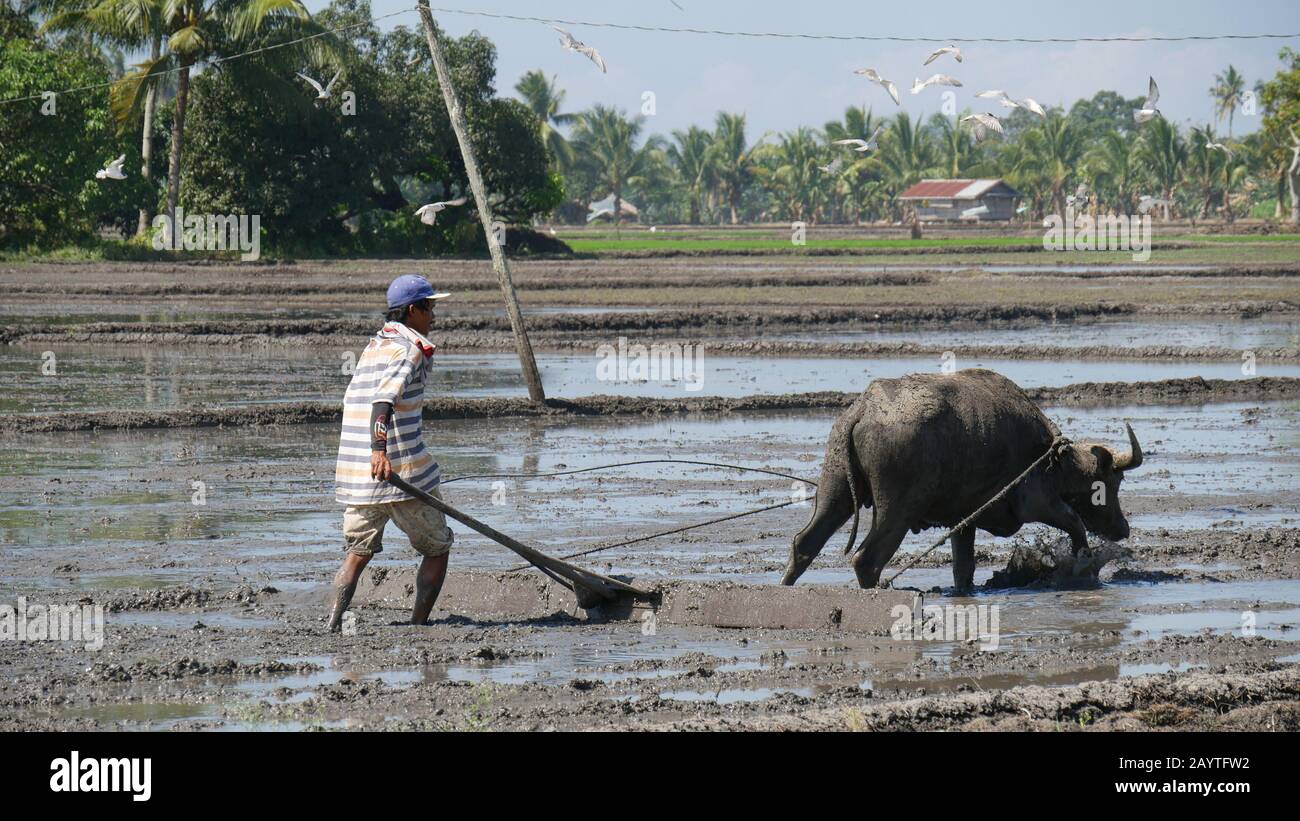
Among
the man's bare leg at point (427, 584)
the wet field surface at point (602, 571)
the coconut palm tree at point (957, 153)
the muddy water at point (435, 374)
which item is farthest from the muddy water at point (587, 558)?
the coconut palm tree at point (957, 153)

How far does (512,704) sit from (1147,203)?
42.6m

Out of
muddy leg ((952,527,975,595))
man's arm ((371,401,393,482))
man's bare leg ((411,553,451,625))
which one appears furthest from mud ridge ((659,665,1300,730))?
muddy leg ((952,527,975,595))

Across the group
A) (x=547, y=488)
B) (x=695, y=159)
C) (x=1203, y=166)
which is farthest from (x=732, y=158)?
(x=547, y=488)

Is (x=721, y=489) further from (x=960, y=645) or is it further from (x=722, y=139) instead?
(x=722, y=139)

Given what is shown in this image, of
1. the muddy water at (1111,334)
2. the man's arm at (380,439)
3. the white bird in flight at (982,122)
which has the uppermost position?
the white bird in flight at (982,122)

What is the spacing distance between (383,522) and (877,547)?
2.83 m

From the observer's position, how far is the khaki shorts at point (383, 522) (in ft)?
26.3

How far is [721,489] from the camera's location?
43.2 ft

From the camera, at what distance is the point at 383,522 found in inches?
320

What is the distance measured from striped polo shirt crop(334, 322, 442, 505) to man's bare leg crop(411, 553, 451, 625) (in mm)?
486

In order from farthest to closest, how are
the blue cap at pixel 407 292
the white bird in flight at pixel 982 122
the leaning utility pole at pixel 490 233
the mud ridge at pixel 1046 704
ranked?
1. the white bird in flight at pixel 982 122
2. the leaning utility pole at pixel 490 233
3. the blue cap at pixel 407 292
4. the mud ridge at pixel 1046 704

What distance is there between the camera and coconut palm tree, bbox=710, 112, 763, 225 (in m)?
109

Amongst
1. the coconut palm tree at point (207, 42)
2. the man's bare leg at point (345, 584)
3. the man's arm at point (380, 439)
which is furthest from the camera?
the coconut palm tree at point (207, 42)

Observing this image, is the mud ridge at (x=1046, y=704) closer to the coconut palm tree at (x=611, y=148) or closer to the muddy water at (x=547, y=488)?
the muddy water at (x=547, y=488)
